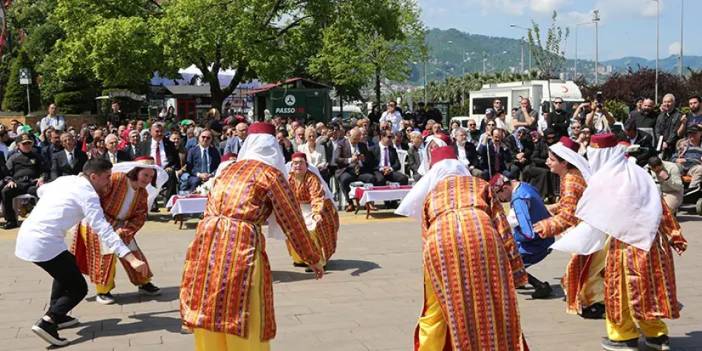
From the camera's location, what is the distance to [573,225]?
642 centimetres

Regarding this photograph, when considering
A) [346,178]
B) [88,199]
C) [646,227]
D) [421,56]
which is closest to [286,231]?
[88,199]

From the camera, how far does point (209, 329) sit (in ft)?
15.1

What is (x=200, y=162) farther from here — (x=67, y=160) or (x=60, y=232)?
(x=60, y=232)

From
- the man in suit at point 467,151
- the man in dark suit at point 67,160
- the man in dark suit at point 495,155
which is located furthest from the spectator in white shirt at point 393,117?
the man in dark suit at point 67,160

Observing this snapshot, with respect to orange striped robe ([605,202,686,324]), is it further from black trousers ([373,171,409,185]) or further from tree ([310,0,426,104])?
tree ([310,0,426,104])

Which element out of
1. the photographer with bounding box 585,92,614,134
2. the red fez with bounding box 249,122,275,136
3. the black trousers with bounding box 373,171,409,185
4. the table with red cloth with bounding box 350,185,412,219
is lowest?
the table with red cloth with bounding box 350,185,412,219

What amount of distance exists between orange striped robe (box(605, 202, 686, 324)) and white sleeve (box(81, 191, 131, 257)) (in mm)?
3591

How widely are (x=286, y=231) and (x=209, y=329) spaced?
741 mm

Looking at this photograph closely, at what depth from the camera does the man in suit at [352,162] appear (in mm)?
14539

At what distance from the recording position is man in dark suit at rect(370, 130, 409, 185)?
14711mm

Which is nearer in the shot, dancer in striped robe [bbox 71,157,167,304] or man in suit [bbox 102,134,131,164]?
dancer in striped robe [bbox 71,157,167,304]

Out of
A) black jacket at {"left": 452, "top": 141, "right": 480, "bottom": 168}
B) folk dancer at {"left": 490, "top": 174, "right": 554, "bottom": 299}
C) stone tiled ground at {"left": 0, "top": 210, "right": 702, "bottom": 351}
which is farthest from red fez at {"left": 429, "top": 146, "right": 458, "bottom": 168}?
black jacket at {"left": 452, "top": 141, "right": 480, "bottom": 168}

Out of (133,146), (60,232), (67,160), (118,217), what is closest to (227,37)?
(133,146)

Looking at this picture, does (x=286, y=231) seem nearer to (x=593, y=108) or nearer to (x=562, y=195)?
(x=562, y=195)
